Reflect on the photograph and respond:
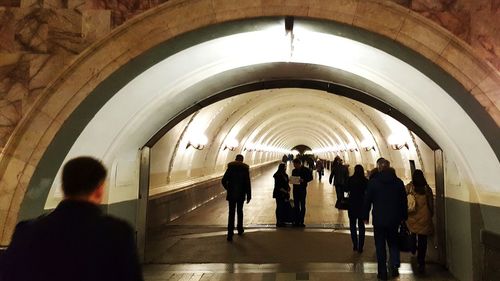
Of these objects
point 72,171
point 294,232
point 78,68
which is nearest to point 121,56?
point 78,68

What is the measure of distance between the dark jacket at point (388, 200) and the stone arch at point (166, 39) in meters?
1.63

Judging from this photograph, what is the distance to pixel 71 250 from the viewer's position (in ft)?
5.78

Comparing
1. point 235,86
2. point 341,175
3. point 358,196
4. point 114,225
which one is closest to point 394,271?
point 358,196

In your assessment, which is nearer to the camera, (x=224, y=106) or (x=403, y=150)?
(x=403, y=150)

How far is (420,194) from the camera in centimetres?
647

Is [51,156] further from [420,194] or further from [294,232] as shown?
[294,232]

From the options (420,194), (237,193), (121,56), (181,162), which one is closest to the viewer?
(121,56)

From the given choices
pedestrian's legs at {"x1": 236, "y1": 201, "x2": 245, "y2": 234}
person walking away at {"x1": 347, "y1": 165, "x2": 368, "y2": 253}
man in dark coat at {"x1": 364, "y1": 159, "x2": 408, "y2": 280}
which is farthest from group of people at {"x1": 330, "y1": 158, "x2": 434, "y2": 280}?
pedestrian's legs at {"x1": 236, "y1": 201, "x2": 245, "y2": 234}

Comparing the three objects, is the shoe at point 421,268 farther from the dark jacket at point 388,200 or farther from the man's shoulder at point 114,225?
the man's shoulder at point 114,225

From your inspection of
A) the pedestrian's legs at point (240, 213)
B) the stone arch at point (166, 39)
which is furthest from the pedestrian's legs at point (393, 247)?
the pedestrian's legs at point (240, 213)

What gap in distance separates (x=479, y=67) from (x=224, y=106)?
8665 millimetres

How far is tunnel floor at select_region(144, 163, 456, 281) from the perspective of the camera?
20.4 feet

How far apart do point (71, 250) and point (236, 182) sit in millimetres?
6772

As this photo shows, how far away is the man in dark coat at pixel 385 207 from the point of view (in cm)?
576
